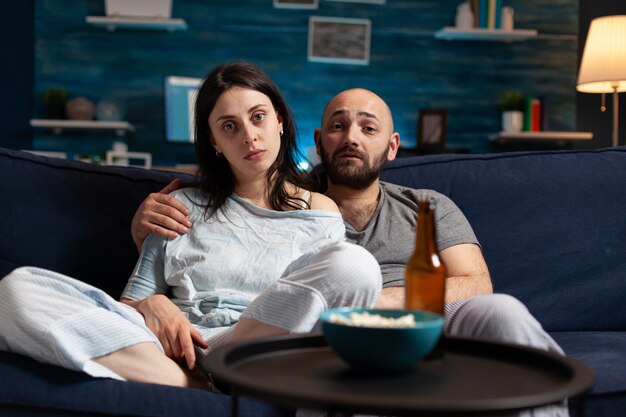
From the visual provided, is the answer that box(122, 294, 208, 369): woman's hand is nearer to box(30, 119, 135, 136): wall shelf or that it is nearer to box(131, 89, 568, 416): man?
box(131, 89, 568, 416): man

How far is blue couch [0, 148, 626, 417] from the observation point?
191 centimetres

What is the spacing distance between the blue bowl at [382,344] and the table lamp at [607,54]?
3.07 m

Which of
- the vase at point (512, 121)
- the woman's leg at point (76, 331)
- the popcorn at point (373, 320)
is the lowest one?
the woman's leg at point (76, 331)

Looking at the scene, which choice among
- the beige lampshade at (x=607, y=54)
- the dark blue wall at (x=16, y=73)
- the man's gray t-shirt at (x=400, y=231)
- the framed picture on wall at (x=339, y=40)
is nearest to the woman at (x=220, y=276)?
the man's gray t-shirt at (x=400, y=231)

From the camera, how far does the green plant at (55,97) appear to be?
4.71 meters

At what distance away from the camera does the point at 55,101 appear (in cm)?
471

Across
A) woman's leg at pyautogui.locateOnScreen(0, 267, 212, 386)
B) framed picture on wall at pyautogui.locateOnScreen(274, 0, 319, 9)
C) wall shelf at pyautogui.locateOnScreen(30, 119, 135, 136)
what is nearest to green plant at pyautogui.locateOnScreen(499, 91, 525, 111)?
framed picture on wall at pyautogui.locateOnScreen(274, 0, 319, 9)

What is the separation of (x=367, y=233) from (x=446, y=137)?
10.2 ft

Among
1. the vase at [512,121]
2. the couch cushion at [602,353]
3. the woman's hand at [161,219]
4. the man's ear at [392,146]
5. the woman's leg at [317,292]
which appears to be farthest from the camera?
the vase at [512,121]

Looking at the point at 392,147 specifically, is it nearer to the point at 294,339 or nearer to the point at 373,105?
the point at 373,105

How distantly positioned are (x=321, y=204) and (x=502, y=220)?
518mm

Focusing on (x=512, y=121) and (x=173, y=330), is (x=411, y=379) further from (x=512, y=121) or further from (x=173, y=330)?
(x=512, y=121)

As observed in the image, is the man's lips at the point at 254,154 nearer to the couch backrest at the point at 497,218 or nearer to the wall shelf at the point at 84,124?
the couch backrest at the point at 497,218

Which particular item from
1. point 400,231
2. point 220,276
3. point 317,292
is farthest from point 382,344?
point 400,231
